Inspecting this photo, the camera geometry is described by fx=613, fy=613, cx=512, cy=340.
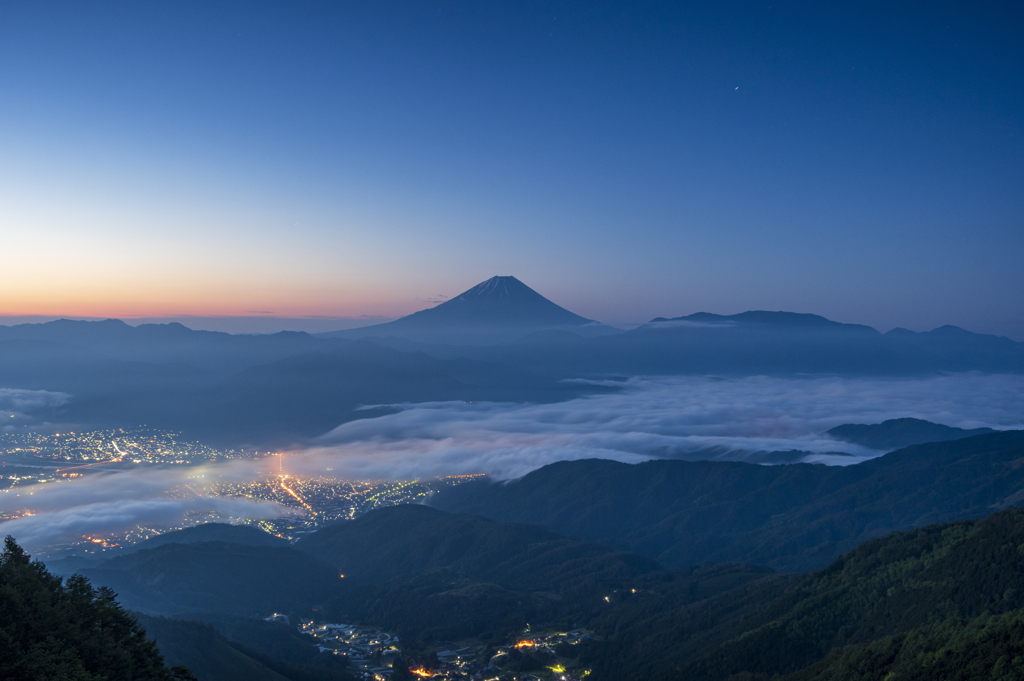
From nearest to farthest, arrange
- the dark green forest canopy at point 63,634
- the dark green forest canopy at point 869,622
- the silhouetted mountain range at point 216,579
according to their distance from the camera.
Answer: the dark green forest canopy at point 63,634 < the dark green forest canopy at point 869,622 < the silhouetted mountain range at point 216,579

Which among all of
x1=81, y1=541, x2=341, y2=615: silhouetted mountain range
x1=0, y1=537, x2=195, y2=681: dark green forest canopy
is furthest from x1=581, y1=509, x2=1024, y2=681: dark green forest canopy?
x1=81, y1=541, x2=341, y2=615: silhouetted mountain range

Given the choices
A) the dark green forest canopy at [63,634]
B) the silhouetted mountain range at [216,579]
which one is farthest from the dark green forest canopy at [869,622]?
the silhouetted mountain range at [216,579]

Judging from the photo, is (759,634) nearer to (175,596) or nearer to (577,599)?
(577,599)

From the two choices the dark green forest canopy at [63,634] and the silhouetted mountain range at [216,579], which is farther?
the silhouetted mountain range at [216,579]

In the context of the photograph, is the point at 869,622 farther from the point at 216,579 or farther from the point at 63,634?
the point at 216,579

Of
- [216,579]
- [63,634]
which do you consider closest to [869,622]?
[63,634]

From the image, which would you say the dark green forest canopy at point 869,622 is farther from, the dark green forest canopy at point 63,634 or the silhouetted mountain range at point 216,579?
the silhouetted mountain range at point 216,579

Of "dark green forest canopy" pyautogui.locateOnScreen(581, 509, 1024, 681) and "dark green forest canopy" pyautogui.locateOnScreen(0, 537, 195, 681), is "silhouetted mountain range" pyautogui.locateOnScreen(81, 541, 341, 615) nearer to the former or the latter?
"dark green forest canopy" pyautogui.locateOnScreen(581, 509, 1024, 681)

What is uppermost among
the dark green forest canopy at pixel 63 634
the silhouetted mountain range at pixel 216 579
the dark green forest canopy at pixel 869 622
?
the dark green forest canopy at pixel 63 634

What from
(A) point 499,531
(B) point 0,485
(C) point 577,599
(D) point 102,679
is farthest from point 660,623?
(B) point 0,485
